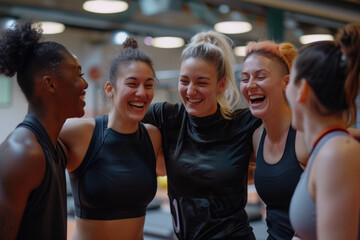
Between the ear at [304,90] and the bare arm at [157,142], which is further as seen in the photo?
the bare arm at [157,142]

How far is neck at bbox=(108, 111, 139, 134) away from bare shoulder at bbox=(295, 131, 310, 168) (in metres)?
0.85

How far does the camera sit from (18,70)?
1.78m

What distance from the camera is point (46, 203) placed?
1651 mm

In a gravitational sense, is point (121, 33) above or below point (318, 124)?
above

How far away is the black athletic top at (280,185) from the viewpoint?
217cm

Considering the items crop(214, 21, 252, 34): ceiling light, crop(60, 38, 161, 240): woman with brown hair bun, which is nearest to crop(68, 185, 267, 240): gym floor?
crop(60, 38, 161, 240): woman with brown hair bun

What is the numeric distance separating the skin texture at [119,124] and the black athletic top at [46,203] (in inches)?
19.1

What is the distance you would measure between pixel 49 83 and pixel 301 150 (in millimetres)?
1173

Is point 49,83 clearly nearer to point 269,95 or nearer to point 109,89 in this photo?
point 109,89

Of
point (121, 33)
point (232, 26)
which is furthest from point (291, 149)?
point (121, 33)

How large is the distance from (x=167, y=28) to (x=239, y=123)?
5456 mm

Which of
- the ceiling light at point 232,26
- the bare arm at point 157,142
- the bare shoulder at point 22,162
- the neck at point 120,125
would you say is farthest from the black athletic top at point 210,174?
the ceiling light at point 232,26

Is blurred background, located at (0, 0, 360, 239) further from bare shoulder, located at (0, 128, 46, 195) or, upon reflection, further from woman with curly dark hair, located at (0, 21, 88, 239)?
bare shoulder, located at (0, 128, 46, 195)

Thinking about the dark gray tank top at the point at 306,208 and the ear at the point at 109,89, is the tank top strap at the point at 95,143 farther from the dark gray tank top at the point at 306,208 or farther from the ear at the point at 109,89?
the dark gray tank top at the point at 306,208
